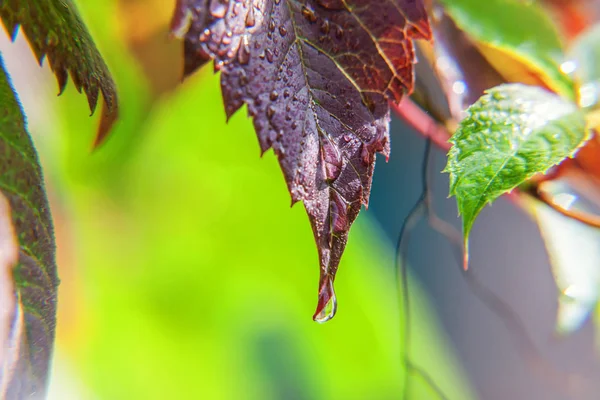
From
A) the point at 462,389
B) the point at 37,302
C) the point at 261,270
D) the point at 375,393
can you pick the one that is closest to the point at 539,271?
the point at 462,389

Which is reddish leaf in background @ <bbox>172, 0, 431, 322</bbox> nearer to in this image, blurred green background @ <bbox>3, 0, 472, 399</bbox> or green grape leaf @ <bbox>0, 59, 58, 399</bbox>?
green grape leaf @ <bbox>0, 59, 58, 399</bbox>

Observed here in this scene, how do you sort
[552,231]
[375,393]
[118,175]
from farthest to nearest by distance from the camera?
[375,393], [118,175], [552,231]

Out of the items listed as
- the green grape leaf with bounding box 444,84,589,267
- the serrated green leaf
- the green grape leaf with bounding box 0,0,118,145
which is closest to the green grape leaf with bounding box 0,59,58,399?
the green grape leaf with bounding box 0,0,118,145

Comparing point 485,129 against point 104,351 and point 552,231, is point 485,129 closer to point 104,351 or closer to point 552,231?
point 552,231

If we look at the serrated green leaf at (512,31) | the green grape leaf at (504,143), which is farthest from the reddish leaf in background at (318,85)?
the serrated green leaf at (512,31)

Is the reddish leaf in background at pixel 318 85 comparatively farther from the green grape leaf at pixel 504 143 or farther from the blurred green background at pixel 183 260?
the blurred green background at pixel 183 260

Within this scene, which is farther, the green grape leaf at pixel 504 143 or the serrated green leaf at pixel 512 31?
the serrated green leaf at pixel 512 31

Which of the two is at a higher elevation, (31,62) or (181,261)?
(31,62)
